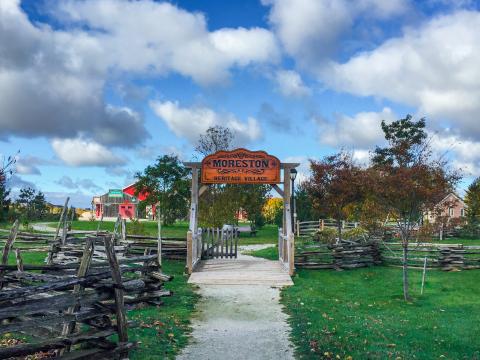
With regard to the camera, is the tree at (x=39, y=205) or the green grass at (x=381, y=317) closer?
the green grass at (x=381, y=317)

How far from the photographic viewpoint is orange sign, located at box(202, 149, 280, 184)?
61.2 ft

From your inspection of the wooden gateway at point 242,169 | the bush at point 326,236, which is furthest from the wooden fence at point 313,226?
the wooden gateway at point 242,169

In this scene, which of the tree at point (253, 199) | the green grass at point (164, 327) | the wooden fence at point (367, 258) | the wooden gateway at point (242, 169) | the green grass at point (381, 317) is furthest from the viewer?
the tree at point (253, 199)

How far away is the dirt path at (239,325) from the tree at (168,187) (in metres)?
35.1

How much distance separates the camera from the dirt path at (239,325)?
8.17 meters

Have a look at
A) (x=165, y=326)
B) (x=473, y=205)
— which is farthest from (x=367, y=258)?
(x=473, y=205)

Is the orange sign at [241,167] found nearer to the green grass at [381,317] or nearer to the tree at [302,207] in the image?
the green grass at [381,317]

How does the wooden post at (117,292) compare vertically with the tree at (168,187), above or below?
below

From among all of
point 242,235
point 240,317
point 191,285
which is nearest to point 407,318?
point 240,317

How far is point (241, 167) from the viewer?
61.4 feet

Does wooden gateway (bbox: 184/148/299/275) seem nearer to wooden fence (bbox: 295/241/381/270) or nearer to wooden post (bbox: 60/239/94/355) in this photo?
wooden fence (bbox: 295/241/381/270)

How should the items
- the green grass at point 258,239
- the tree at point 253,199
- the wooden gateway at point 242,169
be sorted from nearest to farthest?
1. the wooden gateway at point 242,169
2. the green grass at point 258,239
3. the tree at point 253,199

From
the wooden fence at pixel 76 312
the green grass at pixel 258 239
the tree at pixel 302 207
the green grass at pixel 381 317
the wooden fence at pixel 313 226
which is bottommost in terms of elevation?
the green grass at pixel 381 317

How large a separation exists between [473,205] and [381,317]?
38.2 meters
